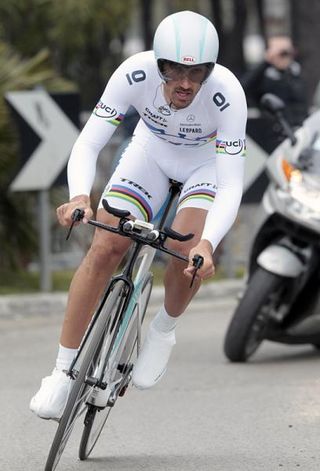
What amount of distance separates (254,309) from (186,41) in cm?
320

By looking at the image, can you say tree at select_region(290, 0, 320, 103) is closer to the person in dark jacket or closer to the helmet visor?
the person in dark jacket

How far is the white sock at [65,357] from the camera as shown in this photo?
692cm

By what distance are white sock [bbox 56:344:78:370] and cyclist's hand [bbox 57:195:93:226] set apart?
62cm

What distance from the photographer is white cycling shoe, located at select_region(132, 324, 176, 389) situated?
23.6ft

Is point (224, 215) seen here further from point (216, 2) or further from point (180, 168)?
point (216, 2)

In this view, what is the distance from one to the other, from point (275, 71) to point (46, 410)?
8.75 metres

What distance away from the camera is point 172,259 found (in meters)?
7.11

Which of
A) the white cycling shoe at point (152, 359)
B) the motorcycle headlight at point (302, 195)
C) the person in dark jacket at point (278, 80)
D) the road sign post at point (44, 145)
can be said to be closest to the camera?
the white cycling shoe at point (152, 359)

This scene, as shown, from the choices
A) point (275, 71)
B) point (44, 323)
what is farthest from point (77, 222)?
point (275, 71)

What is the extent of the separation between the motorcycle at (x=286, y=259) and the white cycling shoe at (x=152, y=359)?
2.35 metres

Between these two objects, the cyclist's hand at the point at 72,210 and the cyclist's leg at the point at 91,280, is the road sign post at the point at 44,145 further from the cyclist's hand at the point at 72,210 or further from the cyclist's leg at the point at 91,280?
the cyclist's hand at the point at 72,210

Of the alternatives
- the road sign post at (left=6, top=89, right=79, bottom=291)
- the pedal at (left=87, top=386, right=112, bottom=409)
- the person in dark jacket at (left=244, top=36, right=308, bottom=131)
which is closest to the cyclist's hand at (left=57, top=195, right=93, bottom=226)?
the pedal at (left=87, top=386, right=112, bottom=409)

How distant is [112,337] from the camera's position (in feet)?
22.5

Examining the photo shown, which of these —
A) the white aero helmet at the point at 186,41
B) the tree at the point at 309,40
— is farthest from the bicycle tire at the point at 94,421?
the tree at the point at 309,40
